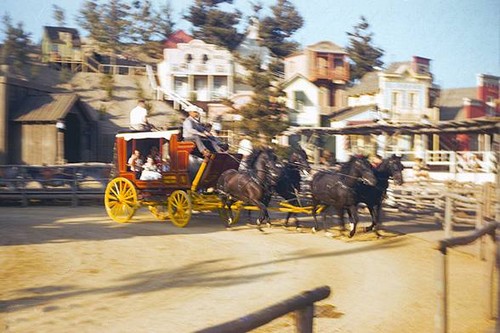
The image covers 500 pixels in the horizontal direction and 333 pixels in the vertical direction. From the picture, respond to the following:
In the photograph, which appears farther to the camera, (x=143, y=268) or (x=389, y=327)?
(x=143, y=268)

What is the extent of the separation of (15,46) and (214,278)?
4942cm

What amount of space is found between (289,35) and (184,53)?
21.6 m

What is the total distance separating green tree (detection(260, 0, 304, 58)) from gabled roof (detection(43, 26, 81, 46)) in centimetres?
2061

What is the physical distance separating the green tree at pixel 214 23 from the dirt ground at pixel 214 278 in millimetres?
46963

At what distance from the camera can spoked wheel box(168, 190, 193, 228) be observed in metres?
14.4

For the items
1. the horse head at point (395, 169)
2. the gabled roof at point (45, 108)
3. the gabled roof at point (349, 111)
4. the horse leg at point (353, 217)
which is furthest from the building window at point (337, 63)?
the horse leg at point (353, 217)

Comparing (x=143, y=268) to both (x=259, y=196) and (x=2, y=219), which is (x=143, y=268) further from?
(x=2, y=219)

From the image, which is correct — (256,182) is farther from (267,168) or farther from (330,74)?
(330,74)

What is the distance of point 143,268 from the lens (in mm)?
9586

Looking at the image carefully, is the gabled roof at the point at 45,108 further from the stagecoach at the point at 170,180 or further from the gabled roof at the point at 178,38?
the gabled roof at the point at 178,38

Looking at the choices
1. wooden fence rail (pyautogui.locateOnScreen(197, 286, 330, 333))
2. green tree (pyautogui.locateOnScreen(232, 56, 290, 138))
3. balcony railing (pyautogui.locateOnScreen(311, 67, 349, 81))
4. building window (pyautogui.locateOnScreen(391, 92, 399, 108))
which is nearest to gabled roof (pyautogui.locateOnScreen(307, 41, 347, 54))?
balcony railing (pyautogui.locateOnScreen(311, 67, 349, 81))

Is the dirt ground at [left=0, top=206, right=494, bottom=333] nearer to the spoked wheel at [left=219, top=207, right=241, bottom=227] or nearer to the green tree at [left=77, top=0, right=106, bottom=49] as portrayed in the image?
the spoked wheel at [left=219, top=207, right=241, bottom=227]

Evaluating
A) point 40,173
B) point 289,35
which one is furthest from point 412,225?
point 289,35

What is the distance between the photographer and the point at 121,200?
15.5 m
